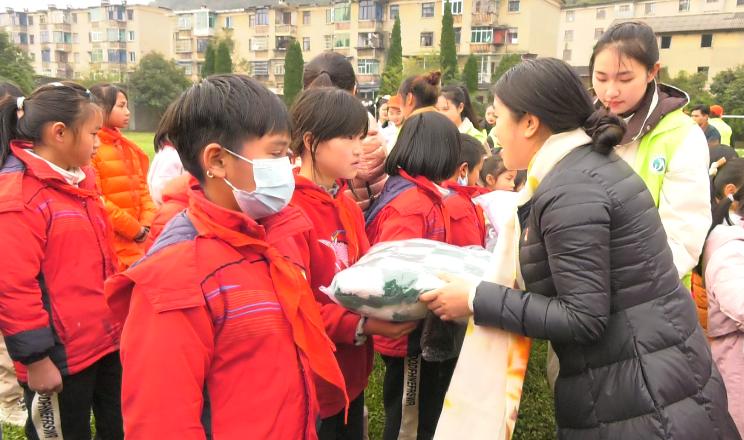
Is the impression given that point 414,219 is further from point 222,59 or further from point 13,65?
point 222,59

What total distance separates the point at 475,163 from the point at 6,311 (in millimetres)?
2692

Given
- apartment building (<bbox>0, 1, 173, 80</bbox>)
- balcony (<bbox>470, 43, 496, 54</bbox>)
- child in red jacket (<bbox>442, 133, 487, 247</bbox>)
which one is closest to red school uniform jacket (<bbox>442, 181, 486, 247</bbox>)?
child in red jacket (<bbox>442, 133, 487, 247</bbox>)

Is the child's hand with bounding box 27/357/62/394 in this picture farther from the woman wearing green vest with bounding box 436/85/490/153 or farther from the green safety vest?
the woman wearing green vest with bounding box 436/85/490/153

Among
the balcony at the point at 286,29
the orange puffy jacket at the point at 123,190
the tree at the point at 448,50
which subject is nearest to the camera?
the orange puffy jacket at the point at 123,190

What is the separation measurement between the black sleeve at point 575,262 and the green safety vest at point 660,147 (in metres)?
1.15

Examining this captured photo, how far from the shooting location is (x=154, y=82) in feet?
149

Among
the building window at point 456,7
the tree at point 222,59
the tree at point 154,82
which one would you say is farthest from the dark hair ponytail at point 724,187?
the building window at point 456,7

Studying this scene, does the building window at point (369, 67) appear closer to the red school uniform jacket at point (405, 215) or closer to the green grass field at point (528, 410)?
the green grass field at point (528, 410)

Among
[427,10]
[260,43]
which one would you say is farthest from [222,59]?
[427,10]

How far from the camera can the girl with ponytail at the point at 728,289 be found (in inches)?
103

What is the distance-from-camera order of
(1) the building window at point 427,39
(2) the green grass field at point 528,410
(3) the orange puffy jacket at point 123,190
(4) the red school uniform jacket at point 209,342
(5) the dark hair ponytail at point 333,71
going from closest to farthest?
(4) the red school uniform jacket at point 209,342 < (5) the dark hair ponytail at point 333,71 < (2) the green grass field at point 528,410 < (3) the orange puffy jacket at point 123,190 < (1) the building window at point 427,39

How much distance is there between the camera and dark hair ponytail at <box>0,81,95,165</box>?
2.60 metres

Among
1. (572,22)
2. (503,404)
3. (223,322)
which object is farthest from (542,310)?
(572,22)

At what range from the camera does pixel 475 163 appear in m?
3.72
